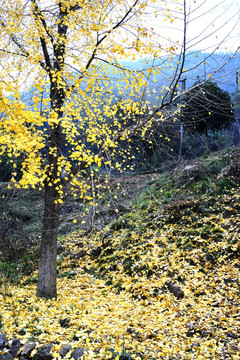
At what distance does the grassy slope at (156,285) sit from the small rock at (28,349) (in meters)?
0.22

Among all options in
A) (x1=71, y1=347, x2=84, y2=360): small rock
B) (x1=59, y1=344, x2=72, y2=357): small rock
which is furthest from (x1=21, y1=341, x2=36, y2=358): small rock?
(x1=71, y1=347, x2=84, y2=360): small rock

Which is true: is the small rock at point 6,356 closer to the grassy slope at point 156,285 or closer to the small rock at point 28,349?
the small rock at point 28,349

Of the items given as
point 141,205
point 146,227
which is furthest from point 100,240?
point 141,205

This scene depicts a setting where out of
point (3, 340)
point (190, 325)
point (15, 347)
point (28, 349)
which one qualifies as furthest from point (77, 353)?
point (190, 325)

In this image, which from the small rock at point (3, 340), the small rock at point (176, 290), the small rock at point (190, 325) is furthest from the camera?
the small rock at point (176, 290)

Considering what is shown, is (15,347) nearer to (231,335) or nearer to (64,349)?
(64,349)

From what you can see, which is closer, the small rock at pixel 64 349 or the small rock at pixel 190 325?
the small rock at pixel 64 349

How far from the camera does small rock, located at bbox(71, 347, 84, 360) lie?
115 inches

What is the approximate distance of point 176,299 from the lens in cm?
483

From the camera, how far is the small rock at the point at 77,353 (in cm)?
291

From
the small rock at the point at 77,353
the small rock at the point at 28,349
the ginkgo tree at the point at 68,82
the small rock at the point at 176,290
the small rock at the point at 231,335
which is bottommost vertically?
the small rock at the point at 231,335

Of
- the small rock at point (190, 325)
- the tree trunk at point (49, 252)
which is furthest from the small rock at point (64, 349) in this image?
the tree trunk at point (49, 252)

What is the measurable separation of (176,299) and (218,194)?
3800 millimetres

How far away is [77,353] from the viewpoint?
295 centimetres
